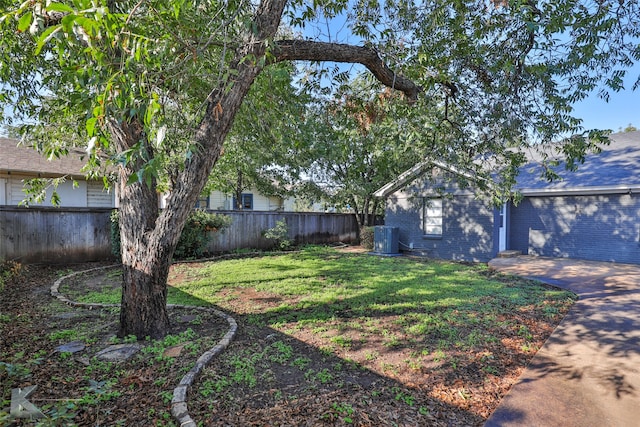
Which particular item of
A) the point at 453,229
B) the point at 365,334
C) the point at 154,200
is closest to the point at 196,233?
the point at 154,200

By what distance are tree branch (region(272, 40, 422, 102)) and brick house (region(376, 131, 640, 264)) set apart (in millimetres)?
4359

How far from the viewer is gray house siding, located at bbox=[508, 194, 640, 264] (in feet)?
30.7

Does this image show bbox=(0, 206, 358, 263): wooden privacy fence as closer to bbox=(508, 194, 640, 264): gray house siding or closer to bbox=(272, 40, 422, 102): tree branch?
bbox=(272, 40, 422, 102): tree branch

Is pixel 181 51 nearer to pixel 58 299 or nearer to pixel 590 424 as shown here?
pixel 58 299

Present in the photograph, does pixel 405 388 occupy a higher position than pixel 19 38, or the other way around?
pixel 19 38

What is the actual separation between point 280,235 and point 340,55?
342 inches

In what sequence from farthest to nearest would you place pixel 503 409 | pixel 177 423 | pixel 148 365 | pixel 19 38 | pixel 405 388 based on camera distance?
pixel 19 38
pixel 148 365
pixel 405 388
pixel 503 409
pixel 177 423

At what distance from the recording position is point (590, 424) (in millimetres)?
2594

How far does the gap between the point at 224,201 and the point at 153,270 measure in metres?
17.2

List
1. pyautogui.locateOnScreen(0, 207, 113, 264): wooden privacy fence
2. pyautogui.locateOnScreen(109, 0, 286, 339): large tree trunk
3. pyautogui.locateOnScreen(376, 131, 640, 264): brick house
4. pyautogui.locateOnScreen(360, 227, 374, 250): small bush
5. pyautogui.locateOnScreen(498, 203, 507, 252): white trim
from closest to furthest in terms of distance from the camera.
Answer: pyautogui.locateOnScreen(109, 0, 286, 339): large tree trunk
pyautogui.locateOnScreen(0, 207, 113, 264): wooden privacy fence
pyautogui.locateOnScreen(376, 131, 640, 264): brick house
pyautogui.locateOnScreen(498, 203, 507, 252): white trim
pyautogui.locateOnScreen(360, 227, 374, 250): small bush

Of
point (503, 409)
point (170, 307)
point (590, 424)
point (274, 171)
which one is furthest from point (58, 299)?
point (274, 171)

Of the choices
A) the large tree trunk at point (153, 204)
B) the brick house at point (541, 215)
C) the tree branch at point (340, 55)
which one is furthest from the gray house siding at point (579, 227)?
the large tree trunk at point (153, 204)

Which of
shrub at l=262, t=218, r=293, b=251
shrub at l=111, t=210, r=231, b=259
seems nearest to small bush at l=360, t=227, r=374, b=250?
shrub at l=262, t=218, r=293, b=251

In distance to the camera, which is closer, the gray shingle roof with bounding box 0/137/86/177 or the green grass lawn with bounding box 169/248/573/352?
the green grass lawn with bounding box 169/248/573/352
